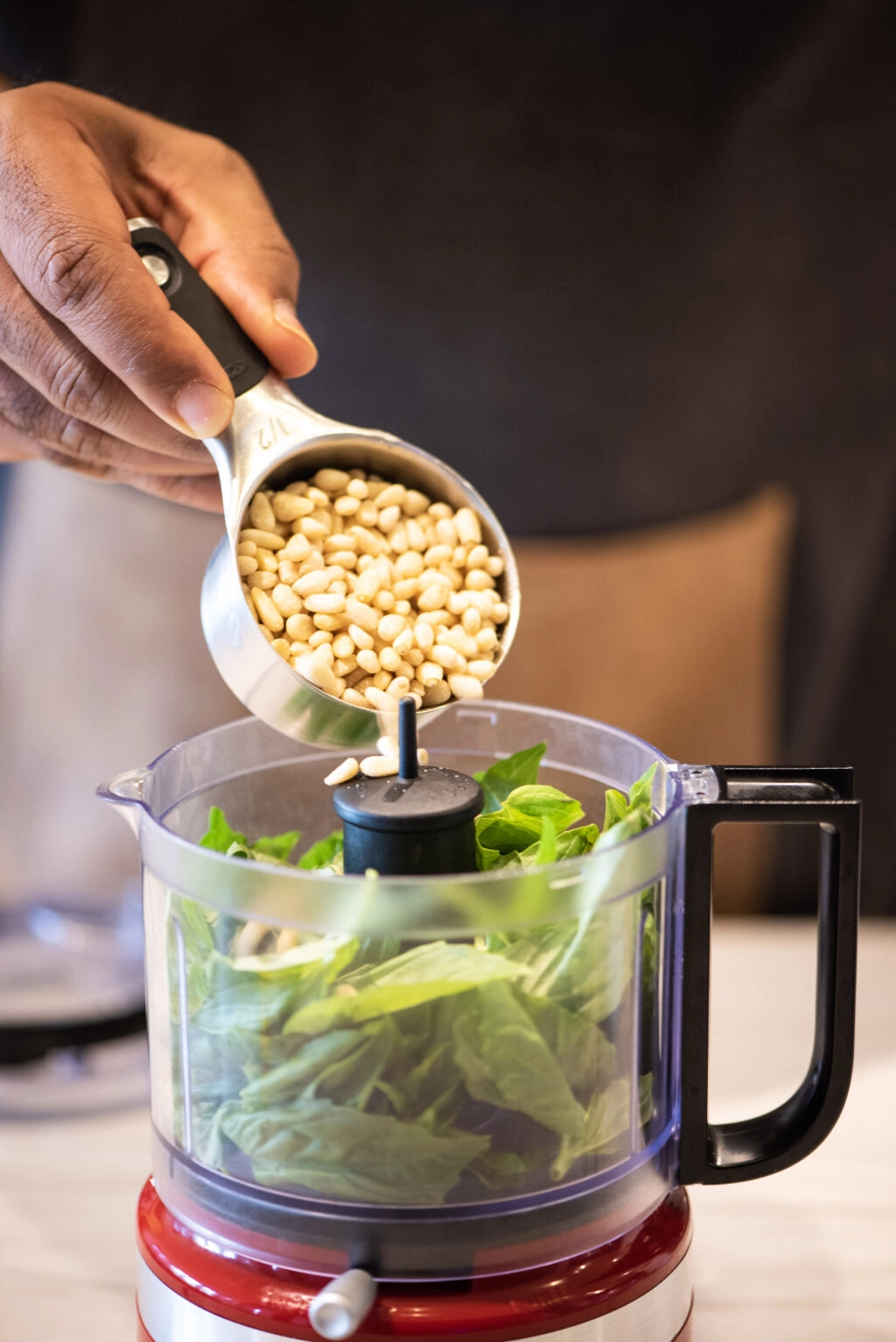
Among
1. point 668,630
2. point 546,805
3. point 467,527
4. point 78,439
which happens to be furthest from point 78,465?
point 668,630

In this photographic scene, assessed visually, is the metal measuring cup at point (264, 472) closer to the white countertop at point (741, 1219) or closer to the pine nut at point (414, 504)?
the pine nut at point (414, 504)

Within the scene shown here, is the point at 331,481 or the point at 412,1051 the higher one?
the point at 331,481

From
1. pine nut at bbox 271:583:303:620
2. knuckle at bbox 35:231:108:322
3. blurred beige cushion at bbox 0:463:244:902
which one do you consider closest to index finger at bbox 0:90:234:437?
knuckle at bbox 35:231:108:322

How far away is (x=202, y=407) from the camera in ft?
2.28

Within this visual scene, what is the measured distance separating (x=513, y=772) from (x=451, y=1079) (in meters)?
0.23

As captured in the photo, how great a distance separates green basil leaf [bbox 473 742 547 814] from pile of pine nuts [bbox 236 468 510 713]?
5 cm

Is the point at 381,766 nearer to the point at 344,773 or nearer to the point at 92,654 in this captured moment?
the point at 344,773

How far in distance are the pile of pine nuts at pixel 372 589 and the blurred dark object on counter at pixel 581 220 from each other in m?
0.81

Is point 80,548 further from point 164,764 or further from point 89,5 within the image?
point 164,764

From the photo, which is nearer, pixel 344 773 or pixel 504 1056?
pixel 504 1056

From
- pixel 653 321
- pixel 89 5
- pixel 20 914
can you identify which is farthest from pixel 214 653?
pixel 89 5

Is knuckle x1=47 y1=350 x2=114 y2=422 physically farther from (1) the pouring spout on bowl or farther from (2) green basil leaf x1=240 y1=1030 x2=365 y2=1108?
(2) green basil leaf x1=240 y1=1030 x2=365 y2=1108

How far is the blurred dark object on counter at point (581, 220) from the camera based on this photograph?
1.51 metres

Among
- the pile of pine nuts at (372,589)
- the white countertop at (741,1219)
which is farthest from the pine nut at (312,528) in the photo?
the white countertop at (741,1219)
